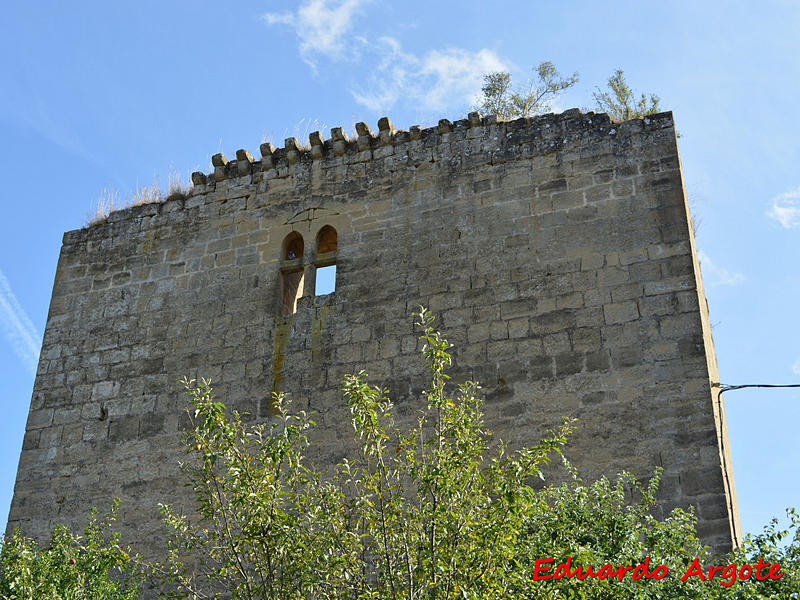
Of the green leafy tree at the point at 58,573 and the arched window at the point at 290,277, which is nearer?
the green leafy tree at the point at 58,573

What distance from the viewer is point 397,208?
31.4ft

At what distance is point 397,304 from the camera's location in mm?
9031

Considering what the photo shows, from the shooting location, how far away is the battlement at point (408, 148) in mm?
9195

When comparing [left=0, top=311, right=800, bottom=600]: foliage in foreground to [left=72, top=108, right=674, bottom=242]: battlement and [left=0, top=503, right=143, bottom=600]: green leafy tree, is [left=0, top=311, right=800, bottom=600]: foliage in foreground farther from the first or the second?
[left=72, top=108, right=674, bottom=242]: battlement

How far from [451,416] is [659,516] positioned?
2.18 m

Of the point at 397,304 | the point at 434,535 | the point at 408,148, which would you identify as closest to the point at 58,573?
the point at 434,535

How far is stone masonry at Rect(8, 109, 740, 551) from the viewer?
26.0 feet

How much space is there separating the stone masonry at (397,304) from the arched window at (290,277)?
20mm

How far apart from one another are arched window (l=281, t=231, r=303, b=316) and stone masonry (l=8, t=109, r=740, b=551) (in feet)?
0.07

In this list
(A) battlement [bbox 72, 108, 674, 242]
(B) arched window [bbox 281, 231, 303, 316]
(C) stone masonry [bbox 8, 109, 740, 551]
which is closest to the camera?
(C) stone masonry [bbox 8, 109, 740, 551]

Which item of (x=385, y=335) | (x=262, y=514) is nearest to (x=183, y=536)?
(x=385, y=335)

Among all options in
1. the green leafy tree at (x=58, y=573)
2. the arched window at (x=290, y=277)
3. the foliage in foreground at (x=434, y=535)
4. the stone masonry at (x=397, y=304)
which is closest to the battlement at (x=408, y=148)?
the stone masonry at (x=397, y=304)

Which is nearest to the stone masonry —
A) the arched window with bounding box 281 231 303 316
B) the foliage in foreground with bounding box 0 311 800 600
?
the arched window with bounding box 281 231 303 316

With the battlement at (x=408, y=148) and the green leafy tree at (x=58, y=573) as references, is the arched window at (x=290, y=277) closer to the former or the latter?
the battlement at (x=408, y=148)
